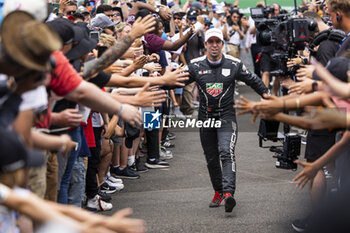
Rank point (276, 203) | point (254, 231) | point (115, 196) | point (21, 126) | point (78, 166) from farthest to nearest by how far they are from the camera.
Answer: point (115, 196), point (276, 203), point (254, 231), point (78, 166), point (21, 126)

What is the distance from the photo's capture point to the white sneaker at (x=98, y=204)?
7.42 m

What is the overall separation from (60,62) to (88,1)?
905cm

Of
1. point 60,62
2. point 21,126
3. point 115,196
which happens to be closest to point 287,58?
point 115,196

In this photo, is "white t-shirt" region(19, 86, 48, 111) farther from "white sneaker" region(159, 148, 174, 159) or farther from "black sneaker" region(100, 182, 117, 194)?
"white sneaker" region(159, 148, 174, 159)

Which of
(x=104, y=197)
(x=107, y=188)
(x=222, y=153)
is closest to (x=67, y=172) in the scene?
(x=104, y=197)

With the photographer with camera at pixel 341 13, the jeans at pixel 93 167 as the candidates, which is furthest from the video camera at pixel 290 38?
the jeans at pixel 93 167

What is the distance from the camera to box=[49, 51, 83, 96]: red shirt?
4418 millimetres

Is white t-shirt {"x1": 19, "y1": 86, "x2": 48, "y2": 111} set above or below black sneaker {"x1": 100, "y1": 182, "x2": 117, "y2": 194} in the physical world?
above

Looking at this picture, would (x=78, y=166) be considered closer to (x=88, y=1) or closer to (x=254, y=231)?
(x=254, y=231)

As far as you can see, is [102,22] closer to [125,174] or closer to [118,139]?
[118,139]

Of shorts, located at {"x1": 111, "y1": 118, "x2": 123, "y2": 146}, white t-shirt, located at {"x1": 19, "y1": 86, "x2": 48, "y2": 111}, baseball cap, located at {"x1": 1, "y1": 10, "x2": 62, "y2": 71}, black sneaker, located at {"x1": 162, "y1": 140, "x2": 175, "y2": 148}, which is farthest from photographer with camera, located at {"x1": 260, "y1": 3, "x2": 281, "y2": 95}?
baseball cap, located at {"x1": 1, "y1": 10, "x2": 62, "y2": 71}

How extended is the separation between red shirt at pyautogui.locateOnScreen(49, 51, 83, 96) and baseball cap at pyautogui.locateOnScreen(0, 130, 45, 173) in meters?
1.11

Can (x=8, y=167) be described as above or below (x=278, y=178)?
above

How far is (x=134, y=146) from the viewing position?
32.2 feet
